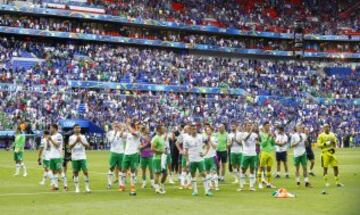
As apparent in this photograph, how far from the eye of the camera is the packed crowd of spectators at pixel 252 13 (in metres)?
75.8

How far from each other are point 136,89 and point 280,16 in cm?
3305

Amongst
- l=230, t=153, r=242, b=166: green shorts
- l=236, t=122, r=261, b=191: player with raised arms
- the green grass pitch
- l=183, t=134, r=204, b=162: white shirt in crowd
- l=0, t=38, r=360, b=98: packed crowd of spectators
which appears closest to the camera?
the green grass pitch

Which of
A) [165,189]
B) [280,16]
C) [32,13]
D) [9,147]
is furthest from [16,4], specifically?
[165,189]

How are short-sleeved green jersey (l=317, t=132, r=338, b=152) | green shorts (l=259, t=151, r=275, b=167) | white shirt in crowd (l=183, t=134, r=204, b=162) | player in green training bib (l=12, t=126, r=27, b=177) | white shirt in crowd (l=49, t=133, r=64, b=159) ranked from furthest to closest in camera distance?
player in green training bib (l=12, t=126, r=27, b=177) → green shorts (l=259, t=151, r=275, b=167) → short-sleeved green jersey (l=317, t=132, r=338, b=152) → white shirt in crowd (l=49, t=133, r=64, b=159) → white shirt in crowd (l=183, t=134, r=204, b=162)

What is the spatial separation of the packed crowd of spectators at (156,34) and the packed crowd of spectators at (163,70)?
5.73 ft

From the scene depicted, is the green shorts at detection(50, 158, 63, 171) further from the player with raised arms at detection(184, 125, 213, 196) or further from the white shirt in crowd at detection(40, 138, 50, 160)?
the player with raised arms at detection(184, 125, 213, 196)

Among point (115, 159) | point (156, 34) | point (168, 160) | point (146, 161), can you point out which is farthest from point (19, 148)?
point (156, 34)

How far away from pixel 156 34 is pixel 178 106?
1723 centimetres

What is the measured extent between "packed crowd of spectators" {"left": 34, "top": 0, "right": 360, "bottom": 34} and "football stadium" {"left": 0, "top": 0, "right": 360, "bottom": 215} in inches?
8.2

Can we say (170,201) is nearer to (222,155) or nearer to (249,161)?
(249,161)

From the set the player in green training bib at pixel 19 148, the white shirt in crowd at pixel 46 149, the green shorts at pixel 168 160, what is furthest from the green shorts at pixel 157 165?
the player in green training bib at pixel 19 148

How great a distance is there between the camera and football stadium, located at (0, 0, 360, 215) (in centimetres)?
2072

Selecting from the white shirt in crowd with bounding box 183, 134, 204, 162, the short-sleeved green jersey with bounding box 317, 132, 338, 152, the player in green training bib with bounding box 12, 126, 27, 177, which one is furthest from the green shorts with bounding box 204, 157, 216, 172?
the player in green training bib with bounding box 12, 126, 27, 177

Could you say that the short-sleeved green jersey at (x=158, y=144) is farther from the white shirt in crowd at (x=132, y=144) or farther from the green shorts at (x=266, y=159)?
the green shorts at (x=266, y=159)
